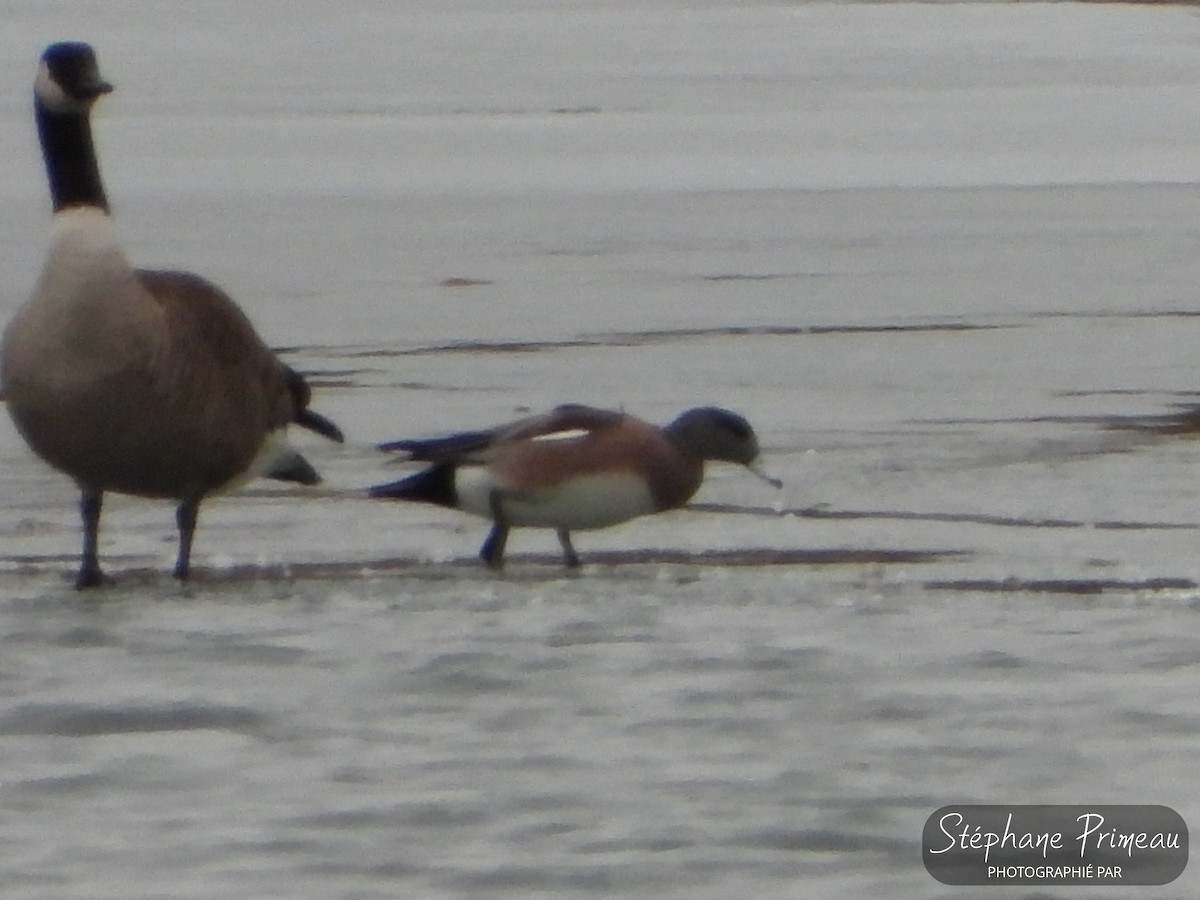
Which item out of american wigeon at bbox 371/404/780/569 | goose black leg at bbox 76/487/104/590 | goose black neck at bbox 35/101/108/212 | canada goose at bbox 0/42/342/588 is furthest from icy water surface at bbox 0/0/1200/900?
goose black neck at bbox 35/101/108/212

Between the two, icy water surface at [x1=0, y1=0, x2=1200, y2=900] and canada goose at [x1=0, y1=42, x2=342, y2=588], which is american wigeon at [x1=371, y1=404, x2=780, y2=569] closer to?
icy water surface at [x1=0, y1=0, x2=1200, y2=900]

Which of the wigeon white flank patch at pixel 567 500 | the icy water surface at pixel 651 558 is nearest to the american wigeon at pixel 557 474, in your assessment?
the wigeon white flank patch at pixel 567 500

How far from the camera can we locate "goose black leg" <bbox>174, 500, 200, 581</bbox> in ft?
23.8

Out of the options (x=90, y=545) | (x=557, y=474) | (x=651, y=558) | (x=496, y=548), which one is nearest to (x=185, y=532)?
(x=90, y=545)

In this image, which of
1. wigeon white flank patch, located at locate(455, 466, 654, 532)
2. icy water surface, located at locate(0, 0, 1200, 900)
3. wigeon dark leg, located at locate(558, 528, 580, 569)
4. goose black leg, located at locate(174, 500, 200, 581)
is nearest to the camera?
icy water surface, located at locate(0, 0, 1200, 900)

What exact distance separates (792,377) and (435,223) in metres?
5.67

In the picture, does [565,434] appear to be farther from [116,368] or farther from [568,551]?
[116,368]

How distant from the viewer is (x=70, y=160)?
752 centimetres

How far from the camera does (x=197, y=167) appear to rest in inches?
744

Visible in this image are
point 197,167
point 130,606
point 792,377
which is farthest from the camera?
point 197,167

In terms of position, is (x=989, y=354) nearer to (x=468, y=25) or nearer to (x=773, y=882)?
(x=773, y=882)

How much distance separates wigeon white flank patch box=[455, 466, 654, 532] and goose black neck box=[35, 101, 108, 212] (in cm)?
114

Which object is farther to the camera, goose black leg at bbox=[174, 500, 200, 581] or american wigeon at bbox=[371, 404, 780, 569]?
american wigeon at bbox=[371, 404, 780, 569]

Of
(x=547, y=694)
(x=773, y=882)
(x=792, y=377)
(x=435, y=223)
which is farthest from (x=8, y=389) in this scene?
(x=435, y=223)
